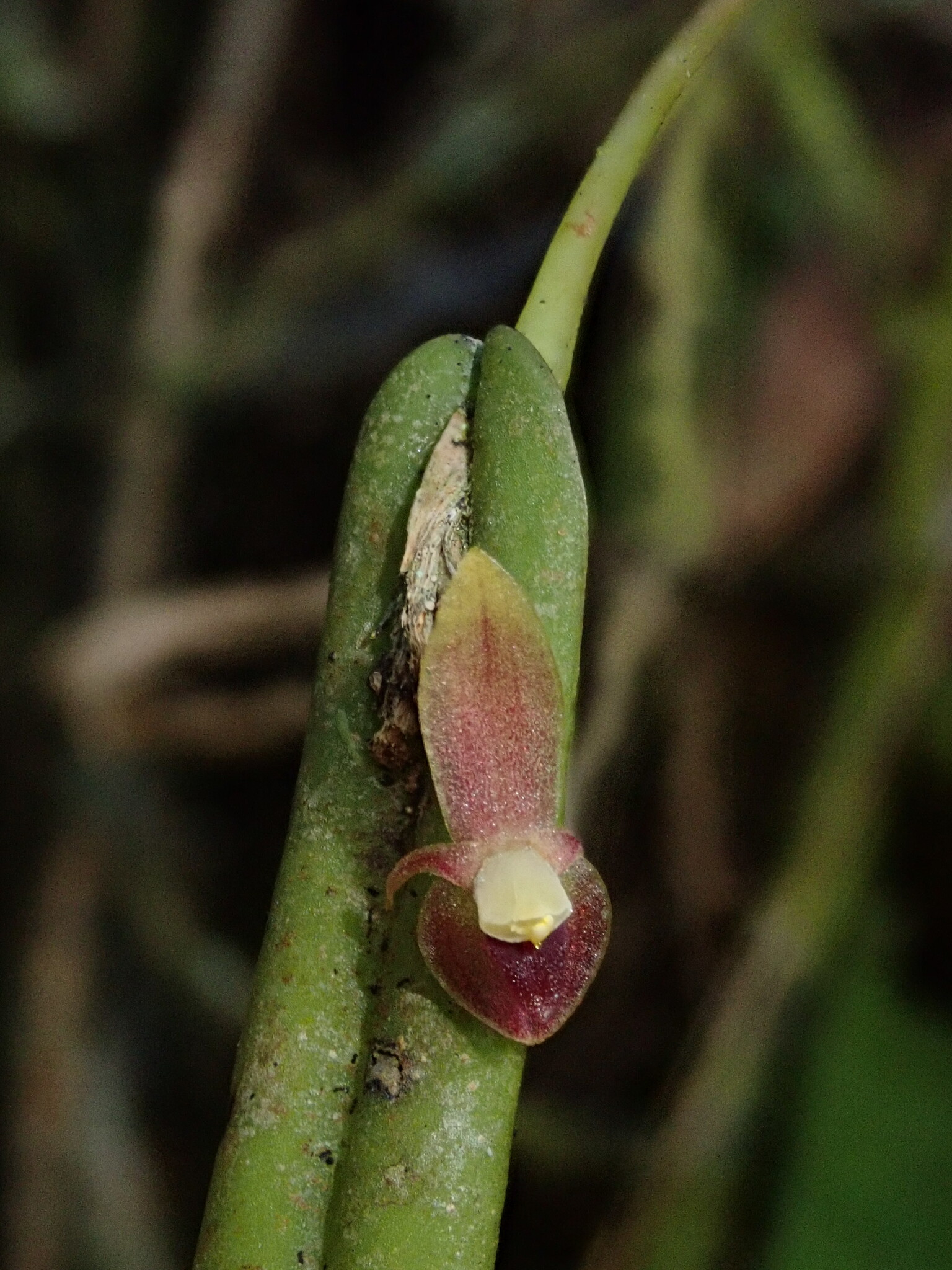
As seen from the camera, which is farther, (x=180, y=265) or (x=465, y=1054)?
(x=180, y=265)

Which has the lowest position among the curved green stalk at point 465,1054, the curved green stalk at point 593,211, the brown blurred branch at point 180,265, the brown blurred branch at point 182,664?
the curved green stalk at point 465,1054

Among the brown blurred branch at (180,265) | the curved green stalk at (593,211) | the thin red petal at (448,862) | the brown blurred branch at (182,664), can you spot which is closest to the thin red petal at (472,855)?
the thin red petal at (448,862)

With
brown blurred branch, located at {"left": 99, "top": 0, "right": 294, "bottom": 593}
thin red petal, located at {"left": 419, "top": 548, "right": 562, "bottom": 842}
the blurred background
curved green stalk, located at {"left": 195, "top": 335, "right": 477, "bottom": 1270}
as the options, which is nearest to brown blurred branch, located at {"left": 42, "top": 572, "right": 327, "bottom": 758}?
the blurred background

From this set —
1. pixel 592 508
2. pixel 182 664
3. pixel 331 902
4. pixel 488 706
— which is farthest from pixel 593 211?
pixel 182 664

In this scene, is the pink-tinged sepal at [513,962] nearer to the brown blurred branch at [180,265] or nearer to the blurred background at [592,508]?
the blurred background at [592,508]

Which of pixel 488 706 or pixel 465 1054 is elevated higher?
pixel 488 706

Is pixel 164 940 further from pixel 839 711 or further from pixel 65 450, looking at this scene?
pixel 839 711

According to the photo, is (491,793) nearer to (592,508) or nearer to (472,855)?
(472,855)

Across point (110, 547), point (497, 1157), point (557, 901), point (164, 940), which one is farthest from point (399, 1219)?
point (110, 547)
